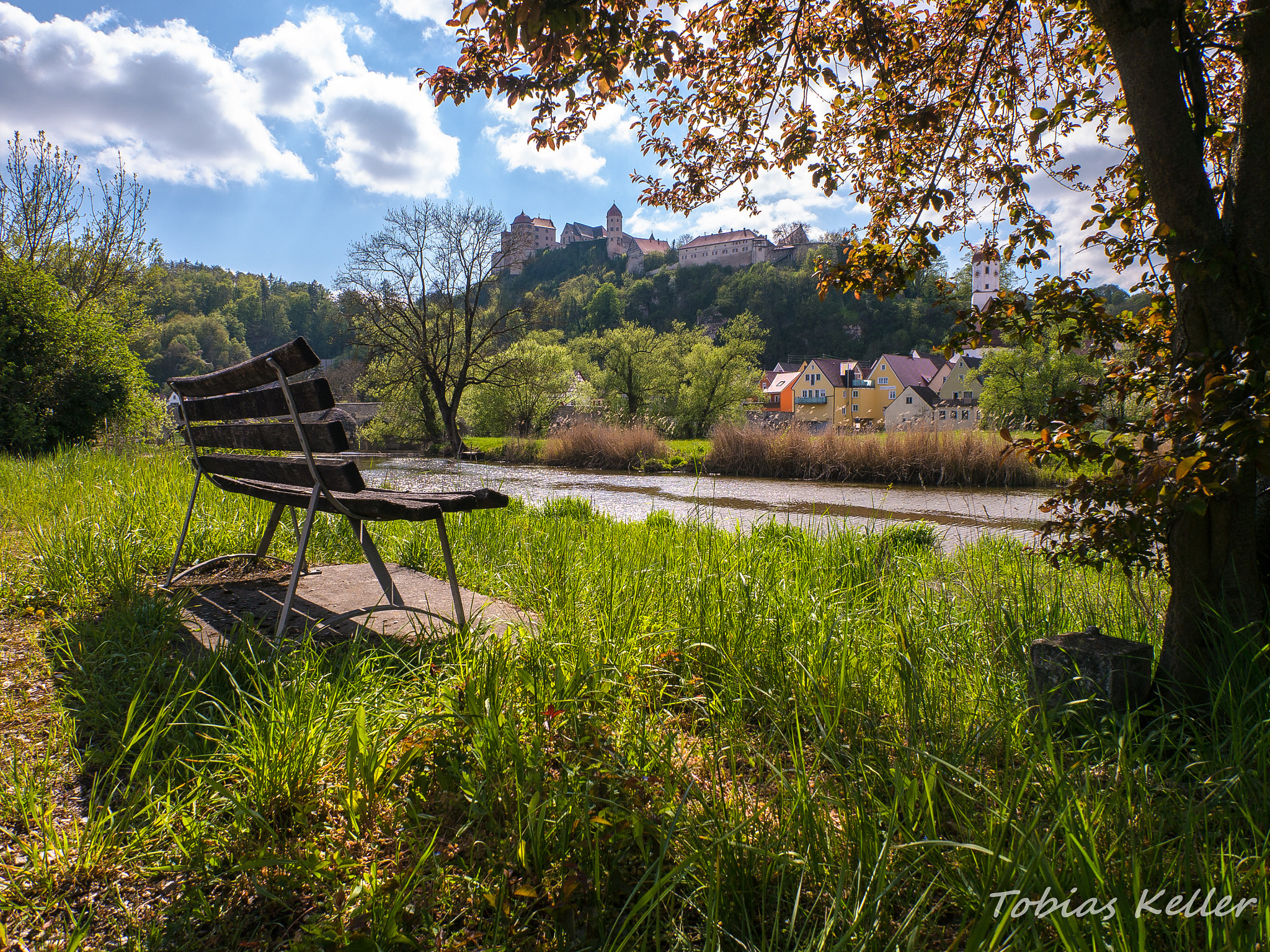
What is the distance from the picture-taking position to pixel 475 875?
1.32m

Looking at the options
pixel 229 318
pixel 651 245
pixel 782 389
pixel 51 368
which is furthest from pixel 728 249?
pixel 51 368

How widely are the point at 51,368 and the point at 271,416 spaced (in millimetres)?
12173

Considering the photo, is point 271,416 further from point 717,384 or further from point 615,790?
point 717,384

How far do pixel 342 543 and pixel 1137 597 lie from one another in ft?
14.2

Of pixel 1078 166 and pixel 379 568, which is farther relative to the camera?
pixel 1078 166

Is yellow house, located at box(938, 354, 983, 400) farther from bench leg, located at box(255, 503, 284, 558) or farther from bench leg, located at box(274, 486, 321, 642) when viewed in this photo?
bench leg, located at box(274, 486, 321, 642)

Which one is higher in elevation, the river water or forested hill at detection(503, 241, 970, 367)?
forested hill at detection(503, 241, 970, 367)

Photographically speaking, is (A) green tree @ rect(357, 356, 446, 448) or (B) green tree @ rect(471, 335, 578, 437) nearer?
(A) green tree @ rect(357, 356, 446, 448)

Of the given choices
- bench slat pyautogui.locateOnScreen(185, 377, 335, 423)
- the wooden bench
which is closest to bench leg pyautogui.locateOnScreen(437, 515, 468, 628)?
the wooden bench

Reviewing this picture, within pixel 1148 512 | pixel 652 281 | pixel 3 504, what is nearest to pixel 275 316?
pixel 652 281

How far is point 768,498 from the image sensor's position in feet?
40.7

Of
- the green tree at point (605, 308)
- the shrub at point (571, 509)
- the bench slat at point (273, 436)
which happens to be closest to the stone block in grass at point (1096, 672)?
the bench slat at point (273, 436)

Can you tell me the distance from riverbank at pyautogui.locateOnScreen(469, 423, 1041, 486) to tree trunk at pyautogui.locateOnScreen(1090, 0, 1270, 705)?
8.10 m

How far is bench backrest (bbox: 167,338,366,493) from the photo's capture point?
234 centimetres
